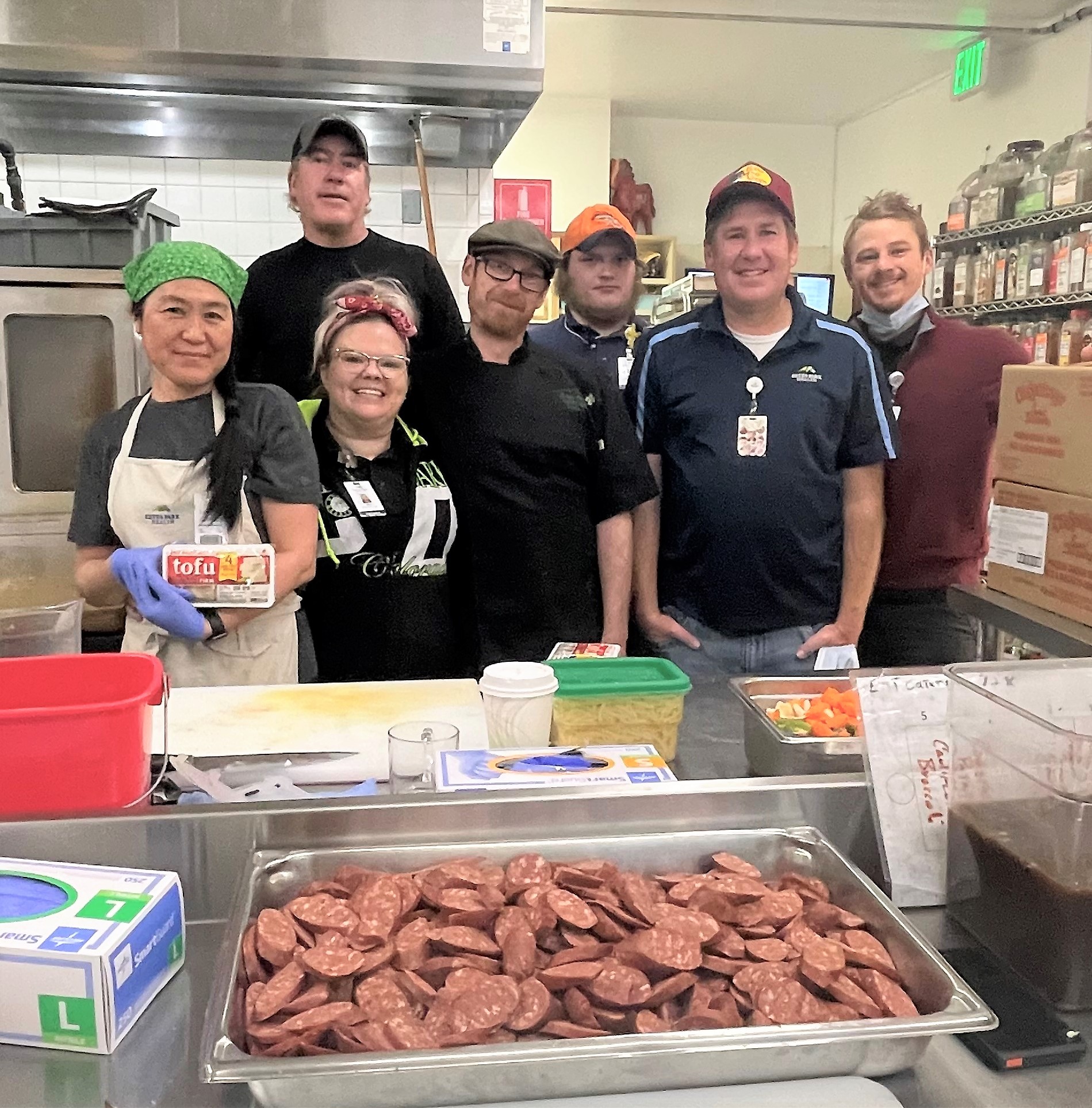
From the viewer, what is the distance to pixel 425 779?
1256mm

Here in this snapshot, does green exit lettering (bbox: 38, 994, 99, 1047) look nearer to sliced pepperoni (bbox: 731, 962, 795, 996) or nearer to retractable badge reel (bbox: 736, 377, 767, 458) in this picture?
sliced pepperoni (bbox: 731, 962, 795, 996)

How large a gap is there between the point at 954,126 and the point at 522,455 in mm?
5460

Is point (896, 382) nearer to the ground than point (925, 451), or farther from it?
farther from it

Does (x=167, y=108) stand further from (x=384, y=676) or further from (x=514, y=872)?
(x=514, y=872)

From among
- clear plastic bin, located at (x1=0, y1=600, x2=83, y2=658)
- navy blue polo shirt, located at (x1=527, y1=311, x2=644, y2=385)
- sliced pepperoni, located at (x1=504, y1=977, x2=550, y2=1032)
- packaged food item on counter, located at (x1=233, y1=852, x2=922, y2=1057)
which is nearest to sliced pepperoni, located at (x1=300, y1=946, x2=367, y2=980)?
packaged food item on counter, located at (x1=233, y1=852, x2=922, y2=1057)

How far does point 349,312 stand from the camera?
2258 mm

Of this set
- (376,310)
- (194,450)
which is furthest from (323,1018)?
(376,310)

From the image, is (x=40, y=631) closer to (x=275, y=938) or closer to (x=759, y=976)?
(x=275, y=938)

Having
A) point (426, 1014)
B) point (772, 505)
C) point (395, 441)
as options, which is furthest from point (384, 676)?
point (426, 1014)

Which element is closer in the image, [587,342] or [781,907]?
[781,907]

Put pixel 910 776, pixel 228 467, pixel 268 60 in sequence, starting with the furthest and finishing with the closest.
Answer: pixel 268 60, pixel 228 467, pixel 910 776

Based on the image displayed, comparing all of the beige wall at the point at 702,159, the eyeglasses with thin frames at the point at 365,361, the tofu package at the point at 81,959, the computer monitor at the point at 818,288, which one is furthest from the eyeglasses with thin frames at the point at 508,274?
the beige wall at the point at 702,159

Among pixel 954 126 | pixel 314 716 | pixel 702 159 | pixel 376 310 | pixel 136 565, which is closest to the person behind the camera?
pixel 314 716

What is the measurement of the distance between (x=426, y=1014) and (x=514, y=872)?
0.63 ft
